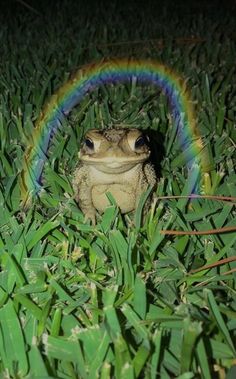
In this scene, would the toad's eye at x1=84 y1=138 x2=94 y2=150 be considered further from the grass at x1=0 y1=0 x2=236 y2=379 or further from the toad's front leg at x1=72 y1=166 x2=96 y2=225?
the grass at x1=0 y1=0 x2=236 y2=379

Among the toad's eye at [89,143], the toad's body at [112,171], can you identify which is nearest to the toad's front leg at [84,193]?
the toad's body at [112,171]

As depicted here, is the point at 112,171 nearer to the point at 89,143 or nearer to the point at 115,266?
the point at 89,143

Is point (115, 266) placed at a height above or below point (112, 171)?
below

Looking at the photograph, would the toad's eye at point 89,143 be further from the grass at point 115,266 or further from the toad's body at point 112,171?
Answer: the grass at point 115,266

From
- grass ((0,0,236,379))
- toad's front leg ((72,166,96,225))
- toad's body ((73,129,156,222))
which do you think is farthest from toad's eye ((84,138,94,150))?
grass ((0,0,236,379))

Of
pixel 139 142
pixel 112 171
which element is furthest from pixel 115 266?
pixel 139 142

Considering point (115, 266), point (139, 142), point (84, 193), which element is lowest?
point (115, 266)

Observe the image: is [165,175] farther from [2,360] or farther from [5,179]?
[2,360]

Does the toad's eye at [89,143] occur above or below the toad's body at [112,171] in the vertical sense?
above
